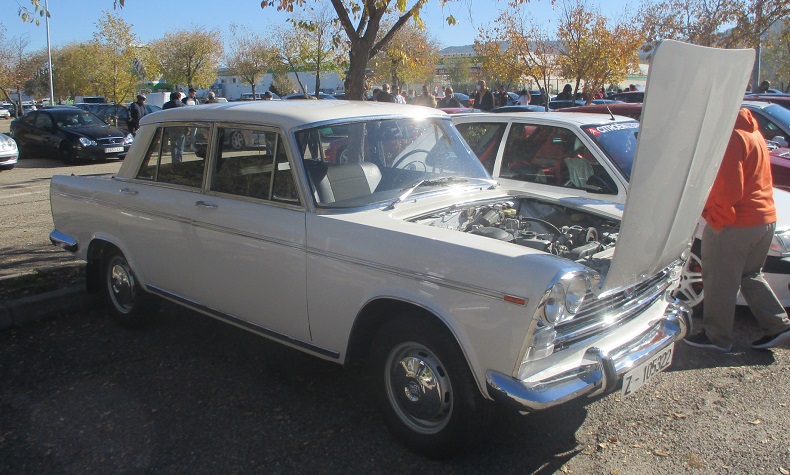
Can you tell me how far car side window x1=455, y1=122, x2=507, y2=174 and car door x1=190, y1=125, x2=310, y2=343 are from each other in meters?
2.85

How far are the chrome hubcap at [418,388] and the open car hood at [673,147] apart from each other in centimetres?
93

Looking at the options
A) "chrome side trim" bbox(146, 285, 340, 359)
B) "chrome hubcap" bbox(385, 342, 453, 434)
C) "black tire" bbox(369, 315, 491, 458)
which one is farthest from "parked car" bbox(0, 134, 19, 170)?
"chrome hubcap" bbox(385, 342, 453, 434)

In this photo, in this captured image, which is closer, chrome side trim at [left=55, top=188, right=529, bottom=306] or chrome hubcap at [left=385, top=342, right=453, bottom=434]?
chrome side trim at [left=55, top=188, right=529, bottom=306]

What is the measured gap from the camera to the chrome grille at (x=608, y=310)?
3.16m

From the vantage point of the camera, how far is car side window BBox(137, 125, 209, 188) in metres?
4.63

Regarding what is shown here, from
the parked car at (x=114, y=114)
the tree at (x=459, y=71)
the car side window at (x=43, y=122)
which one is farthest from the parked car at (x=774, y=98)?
the tree at (x=459, y=71)

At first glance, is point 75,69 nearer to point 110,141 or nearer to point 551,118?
point 110,141

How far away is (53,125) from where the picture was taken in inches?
712

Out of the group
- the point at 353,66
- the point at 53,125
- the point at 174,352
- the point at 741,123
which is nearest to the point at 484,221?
the point at 741,123

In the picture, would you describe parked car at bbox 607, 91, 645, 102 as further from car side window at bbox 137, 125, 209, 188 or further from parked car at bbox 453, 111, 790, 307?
car side window at bbox 137, 125, 209, 188

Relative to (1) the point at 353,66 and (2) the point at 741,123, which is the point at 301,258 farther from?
(1) the point at 353,66

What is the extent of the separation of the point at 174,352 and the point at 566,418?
2.89m

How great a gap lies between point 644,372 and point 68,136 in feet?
58.3

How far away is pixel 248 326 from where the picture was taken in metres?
4.25
